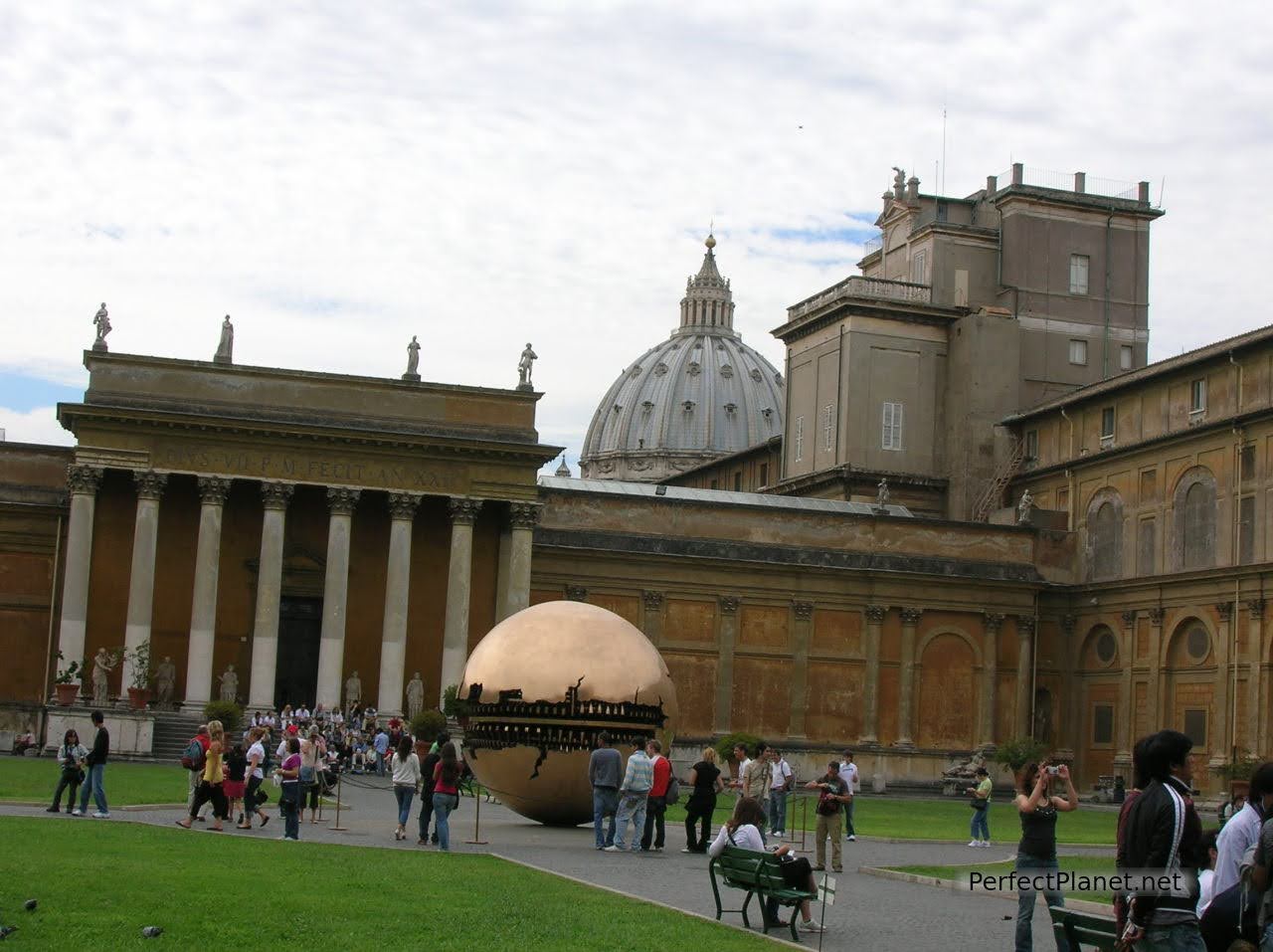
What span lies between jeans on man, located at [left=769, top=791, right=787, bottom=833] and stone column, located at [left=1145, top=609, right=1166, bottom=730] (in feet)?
97.7

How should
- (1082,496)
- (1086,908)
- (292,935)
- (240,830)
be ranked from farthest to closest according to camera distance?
(1082,496)
(240,830)
(1086,908)
(292,935)

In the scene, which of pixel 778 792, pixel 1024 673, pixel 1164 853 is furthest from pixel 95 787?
pixel 1024 673

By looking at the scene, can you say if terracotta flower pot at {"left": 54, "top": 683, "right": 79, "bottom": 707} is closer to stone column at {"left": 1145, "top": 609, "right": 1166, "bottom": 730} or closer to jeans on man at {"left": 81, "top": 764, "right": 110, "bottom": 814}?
jeans on man at {"left": 81, "top": 764, "right": 110, "bottom": 814}

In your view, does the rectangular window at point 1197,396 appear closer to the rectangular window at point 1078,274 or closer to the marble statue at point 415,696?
the rectangular window at point 1078,274

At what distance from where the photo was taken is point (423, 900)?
1916cm

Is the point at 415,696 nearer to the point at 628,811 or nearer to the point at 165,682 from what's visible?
the point at 165,682

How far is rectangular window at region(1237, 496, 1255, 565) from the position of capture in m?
56.6

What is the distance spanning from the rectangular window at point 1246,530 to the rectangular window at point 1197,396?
4246 millimetres

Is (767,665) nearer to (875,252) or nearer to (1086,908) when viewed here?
(875,252)

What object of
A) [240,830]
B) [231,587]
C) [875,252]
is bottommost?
[240,830]

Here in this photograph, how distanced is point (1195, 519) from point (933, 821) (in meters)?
19.7

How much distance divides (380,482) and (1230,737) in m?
26.3

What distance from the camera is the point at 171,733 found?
176 feet

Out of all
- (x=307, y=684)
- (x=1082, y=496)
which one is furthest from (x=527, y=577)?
(x=1082, y=496)
